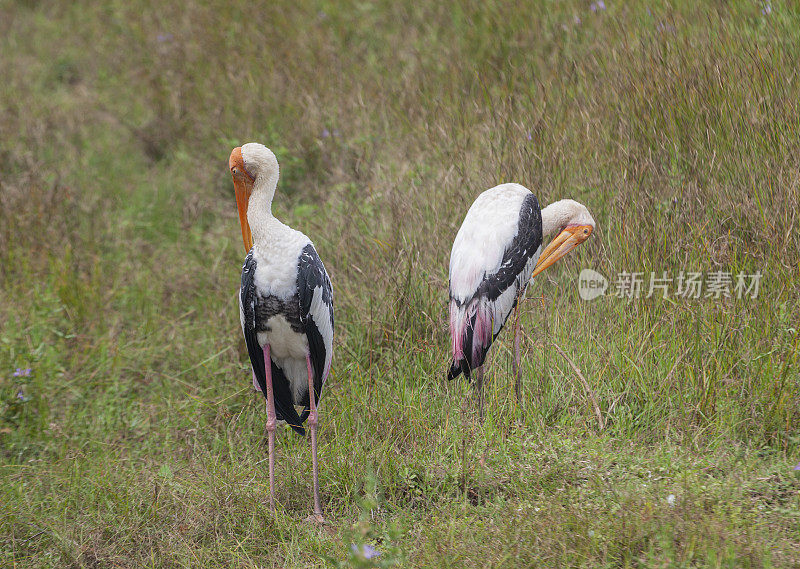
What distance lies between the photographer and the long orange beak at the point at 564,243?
3893mm

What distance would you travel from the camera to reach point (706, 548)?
8.71 feet

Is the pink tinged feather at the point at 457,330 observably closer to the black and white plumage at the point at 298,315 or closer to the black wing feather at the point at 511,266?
the black wing feather at the point at 511,266

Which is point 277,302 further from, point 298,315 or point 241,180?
point 241,180

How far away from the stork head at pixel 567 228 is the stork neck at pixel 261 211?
4.02 feet

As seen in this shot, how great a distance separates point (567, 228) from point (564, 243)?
7cm

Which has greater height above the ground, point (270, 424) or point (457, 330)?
point (457, 330)

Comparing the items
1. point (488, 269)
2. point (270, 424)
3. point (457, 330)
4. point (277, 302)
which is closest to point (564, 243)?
point (488, 269)

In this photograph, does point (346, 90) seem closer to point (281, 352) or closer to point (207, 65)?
point (207, 65)

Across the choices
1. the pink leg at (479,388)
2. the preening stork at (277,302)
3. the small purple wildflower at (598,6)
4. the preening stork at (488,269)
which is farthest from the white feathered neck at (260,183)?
the small purple wildflower at (598,6)

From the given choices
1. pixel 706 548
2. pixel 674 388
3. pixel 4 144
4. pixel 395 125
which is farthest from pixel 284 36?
pixel 706 548

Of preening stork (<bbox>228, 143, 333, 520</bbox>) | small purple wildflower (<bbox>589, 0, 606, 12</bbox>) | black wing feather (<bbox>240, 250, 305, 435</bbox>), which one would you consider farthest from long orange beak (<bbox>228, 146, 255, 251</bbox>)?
small purple wildflower (<bbox>589, 0, 606, 12</bbox>)

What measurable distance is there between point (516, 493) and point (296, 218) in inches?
103

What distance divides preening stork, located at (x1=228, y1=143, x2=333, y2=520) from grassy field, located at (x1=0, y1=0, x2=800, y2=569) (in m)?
0.24

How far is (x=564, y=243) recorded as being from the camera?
12.8 feet
